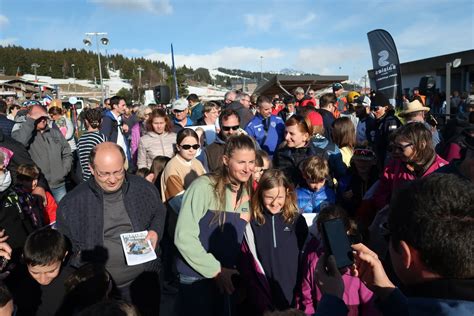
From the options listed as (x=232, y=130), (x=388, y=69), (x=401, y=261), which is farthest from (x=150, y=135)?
(x=388, y=69)

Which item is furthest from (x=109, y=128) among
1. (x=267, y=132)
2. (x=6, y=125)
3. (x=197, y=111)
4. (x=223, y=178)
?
(x=223, y=178)

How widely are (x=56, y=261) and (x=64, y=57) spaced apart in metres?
158

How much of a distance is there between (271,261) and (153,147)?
9.86 feet

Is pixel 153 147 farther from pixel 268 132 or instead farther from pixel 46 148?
pixel 268 132

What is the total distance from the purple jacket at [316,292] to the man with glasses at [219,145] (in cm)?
210

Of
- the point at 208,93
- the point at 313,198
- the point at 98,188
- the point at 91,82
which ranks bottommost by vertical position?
the point at 313,198

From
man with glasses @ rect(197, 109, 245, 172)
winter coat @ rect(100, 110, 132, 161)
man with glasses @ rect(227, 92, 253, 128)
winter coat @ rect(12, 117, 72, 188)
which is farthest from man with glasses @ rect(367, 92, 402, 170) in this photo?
winter coat @ rect(12, 117, 72, 188)

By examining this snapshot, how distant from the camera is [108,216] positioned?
275 cm

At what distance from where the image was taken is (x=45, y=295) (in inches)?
94.3

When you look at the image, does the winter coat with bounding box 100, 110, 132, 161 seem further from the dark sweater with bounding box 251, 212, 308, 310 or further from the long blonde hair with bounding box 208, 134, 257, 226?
the dark sweater with bounding box 251, 212, 308, 310

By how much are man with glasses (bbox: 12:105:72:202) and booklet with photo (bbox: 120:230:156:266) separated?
133 inches

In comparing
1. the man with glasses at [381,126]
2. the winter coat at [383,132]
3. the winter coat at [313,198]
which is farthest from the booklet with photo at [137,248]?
the winter coat at [383,132]

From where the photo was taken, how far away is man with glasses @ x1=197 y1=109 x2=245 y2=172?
15.0ft

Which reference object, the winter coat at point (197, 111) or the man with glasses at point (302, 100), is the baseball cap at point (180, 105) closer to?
the winter coat at point (197, 111)
